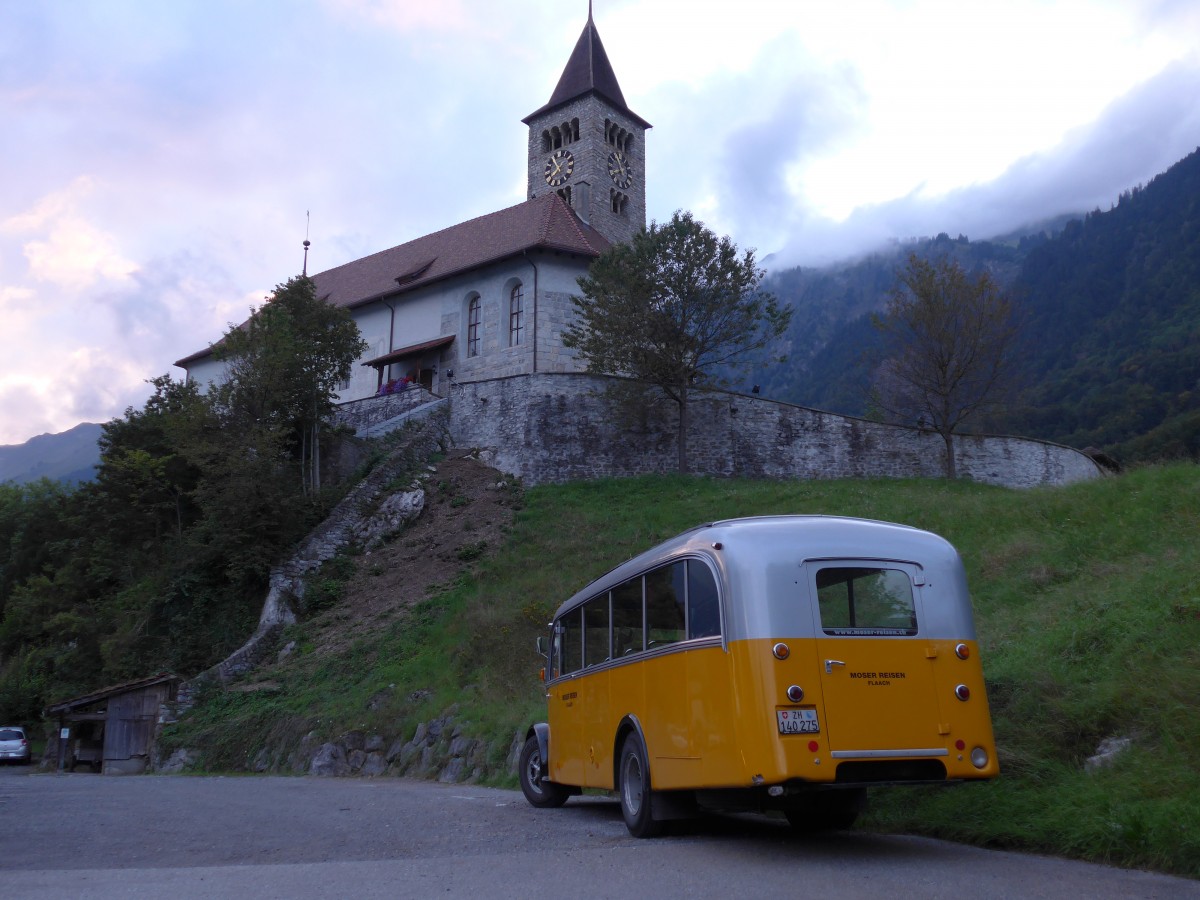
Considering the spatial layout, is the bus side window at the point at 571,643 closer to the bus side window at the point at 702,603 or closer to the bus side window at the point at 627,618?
the bus side window at the point at 627,618

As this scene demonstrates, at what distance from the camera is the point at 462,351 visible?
141 ft

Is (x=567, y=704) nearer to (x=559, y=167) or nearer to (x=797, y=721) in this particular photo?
(x=797, y=721)

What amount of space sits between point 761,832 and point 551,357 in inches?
1267

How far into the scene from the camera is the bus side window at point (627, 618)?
9.18 m

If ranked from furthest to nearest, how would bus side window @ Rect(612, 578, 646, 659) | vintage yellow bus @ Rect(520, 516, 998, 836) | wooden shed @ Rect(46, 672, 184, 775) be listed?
wooden shed @ Rect(46, 672, 184, 775) → bus side window @ Rect(612, 578, 646, 659) → vintage yellow bus @ Rect(520, 516, 998, 836)

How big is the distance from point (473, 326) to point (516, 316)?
2.77 metres

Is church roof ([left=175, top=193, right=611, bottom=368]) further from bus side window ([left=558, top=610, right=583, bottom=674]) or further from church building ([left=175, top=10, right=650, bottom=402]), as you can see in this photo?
bus side window ([left=558, top=610, right=583, bottom=674])

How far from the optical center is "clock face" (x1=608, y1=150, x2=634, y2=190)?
5122cm

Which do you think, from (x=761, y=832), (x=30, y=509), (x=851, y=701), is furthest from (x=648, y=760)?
(x=30, y=509)

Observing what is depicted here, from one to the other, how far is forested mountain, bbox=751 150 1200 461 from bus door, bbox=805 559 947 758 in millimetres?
21621

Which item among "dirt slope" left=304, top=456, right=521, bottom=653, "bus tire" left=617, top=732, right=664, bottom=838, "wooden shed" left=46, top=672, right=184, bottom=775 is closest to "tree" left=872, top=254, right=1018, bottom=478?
"dirt slope" left=304, top=456, right=521, bottom=653

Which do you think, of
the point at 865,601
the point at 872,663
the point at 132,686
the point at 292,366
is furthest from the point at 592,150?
the point at 872,663

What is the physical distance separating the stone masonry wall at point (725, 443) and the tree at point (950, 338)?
1514 mm

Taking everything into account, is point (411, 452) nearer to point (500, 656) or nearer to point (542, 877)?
point (500, 656)
